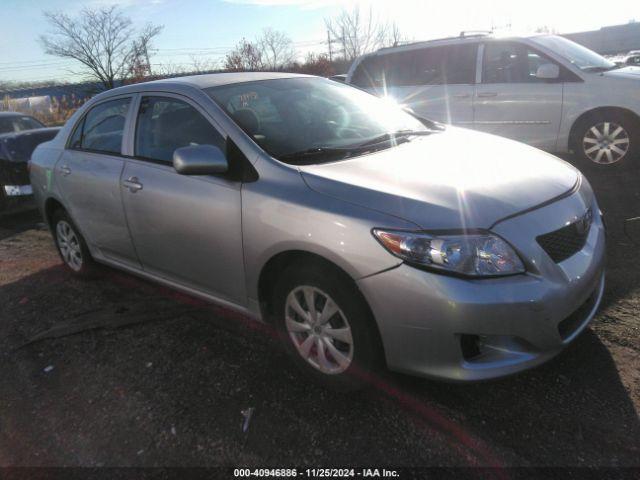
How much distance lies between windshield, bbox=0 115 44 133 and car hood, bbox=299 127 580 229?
28.8 feet

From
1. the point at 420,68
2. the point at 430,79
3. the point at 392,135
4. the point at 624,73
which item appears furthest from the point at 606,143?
the point at 392,135

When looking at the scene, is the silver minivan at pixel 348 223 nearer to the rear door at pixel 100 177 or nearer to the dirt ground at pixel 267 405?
the rear door at pixel 100 177

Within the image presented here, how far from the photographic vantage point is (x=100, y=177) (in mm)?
3668

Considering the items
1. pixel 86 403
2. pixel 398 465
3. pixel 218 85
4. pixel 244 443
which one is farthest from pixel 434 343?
pixel 218 85

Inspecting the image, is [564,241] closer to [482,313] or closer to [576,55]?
[482,313]

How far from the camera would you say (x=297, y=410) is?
99.0 inches

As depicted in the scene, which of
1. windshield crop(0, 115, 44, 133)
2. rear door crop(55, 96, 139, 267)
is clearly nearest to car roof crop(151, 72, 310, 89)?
rear door crop(55, 96, 139, 267)

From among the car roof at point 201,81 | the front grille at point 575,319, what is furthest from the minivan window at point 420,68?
the front grille at point 575,319

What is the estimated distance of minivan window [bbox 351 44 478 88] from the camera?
6967 mm

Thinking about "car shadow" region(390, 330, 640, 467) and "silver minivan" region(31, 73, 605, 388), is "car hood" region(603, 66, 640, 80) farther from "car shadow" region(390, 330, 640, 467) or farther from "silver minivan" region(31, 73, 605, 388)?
"car shadow" region(390, 330, 640, 467)

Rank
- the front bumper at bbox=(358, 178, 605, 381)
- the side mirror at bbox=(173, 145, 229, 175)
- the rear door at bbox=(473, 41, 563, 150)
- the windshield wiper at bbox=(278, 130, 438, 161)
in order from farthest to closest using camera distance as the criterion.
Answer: the rear door at bbox=(473, 41, 563, 150) < the windshield wiper at bbox=(278, 130, 438, 161) < the side mirror at bbox=(173, 145, 229, 175) < the front bumper at bbox=(358, 178, 605, 381)

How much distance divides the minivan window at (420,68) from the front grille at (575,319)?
203 inches

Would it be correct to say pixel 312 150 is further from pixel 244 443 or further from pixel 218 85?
pixel 244 443

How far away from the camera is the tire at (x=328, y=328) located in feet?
7.59
